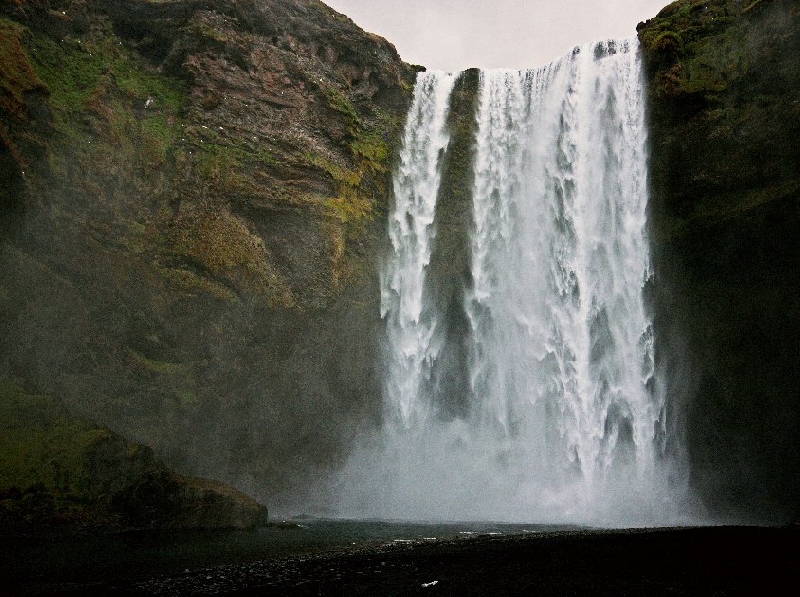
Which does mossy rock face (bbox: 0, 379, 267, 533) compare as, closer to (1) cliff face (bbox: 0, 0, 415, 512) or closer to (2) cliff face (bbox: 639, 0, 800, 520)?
(1) cliff face (bbox: 0, 0, 415, 512)

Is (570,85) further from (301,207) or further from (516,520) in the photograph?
(516,520)

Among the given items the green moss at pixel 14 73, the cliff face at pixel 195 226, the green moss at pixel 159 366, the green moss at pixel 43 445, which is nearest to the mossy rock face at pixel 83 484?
the green moss at pixel 43 445

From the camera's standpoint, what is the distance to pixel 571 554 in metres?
8.81

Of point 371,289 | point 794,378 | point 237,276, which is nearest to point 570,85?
point 371,289

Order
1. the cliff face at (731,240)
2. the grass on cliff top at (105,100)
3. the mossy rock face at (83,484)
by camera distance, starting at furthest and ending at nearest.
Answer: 1. the grass on cliff top at (105,100)
2. the cliff face at (731,240)
3. the mossy rock face at (83,484)

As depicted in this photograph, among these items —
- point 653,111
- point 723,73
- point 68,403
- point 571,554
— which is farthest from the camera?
point 653,111

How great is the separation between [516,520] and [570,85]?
16652 mm

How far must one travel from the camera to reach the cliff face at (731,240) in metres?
18.5

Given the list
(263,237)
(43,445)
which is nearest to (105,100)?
(263,237)

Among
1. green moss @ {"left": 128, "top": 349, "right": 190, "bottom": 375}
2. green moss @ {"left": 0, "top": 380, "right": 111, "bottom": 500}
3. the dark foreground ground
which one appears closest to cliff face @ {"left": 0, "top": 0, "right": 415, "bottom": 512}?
green moss @ {"left": 128, "top": 349, "right": 190, "bottom": 375}

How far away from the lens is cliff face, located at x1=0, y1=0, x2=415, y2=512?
17.2 m

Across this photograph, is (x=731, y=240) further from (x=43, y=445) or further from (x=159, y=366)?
(x=43, y=445)

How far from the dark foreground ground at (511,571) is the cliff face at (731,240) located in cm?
990

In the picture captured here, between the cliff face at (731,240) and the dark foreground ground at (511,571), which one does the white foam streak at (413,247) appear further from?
the dark foreground ground at (511,571)
